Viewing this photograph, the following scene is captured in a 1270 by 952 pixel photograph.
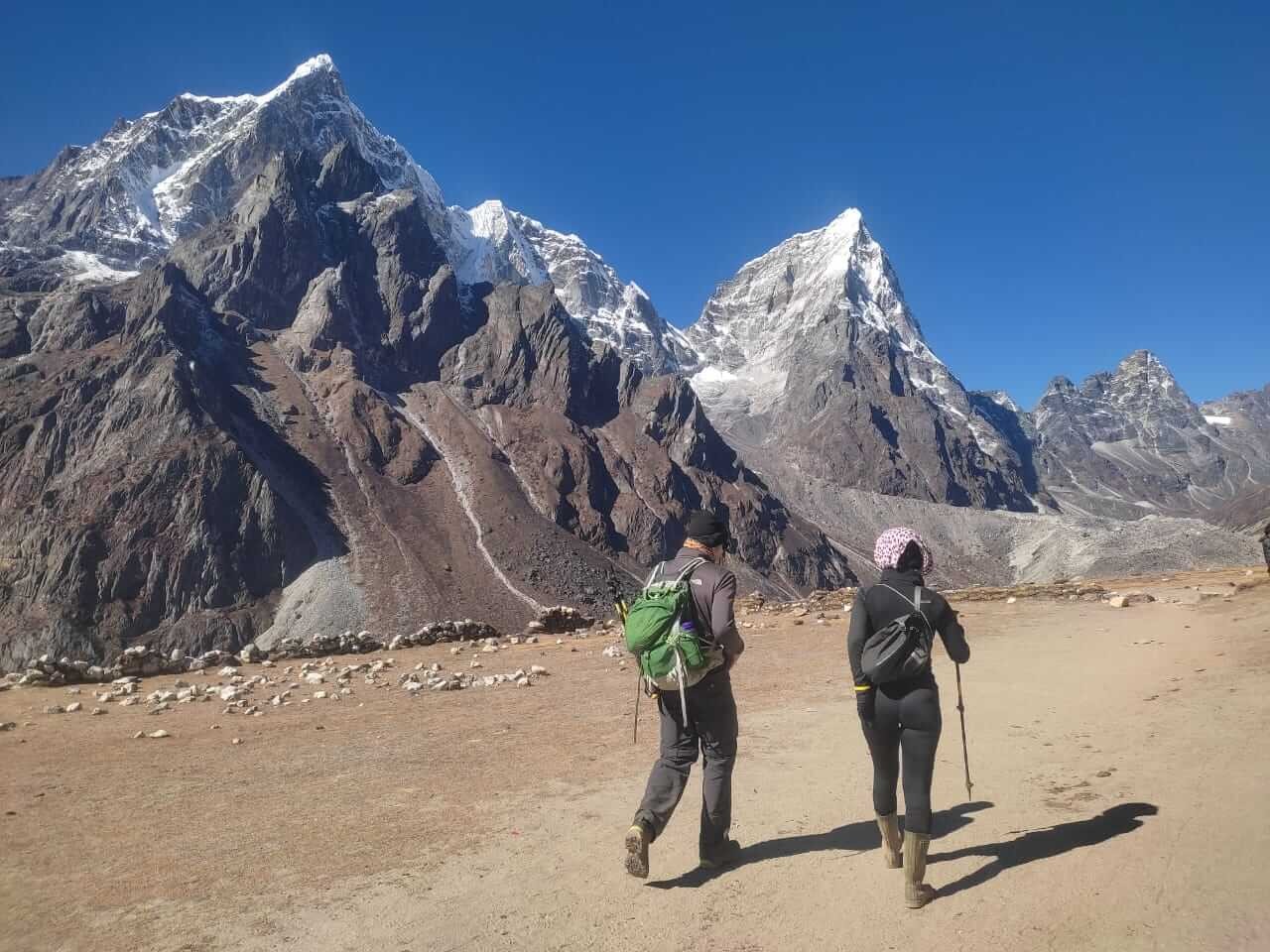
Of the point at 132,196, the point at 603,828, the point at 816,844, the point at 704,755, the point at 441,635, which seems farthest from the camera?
the point at 132,196

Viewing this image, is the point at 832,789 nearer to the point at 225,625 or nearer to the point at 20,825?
the point at 20,825

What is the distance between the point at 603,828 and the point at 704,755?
1388 millimetres

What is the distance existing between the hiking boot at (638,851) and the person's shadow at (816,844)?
0.59 ft

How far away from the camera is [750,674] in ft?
46.9

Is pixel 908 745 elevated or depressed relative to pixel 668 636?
depressed

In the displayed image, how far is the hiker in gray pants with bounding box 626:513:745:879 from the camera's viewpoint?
5930mm

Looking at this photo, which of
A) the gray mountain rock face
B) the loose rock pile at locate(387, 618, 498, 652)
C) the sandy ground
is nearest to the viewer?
the sandy ground

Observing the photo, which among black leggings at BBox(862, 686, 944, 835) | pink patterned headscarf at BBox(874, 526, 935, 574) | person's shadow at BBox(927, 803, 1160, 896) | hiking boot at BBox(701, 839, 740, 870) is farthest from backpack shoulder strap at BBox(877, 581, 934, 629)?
hiking boot at BBox(701, 839, 740, 870)

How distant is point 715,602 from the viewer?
6.07 m

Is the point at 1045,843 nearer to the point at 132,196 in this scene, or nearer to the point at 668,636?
the point at 668,636

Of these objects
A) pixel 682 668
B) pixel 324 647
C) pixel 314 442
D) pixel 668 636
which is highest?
pixel 314 442

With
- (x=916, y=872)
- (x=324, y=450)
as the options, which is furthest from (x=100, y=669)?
(x=324, y=450)

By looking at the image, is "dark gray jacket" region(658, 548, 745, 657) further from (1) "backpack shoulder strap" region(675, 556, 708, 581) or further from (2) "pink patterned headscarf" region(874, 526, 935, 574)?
(2) "pink patterned headscarf" region(874, 526, 935, 574)

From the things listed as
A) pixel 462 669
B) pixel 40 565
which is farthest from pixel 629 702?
pixel 40 565
